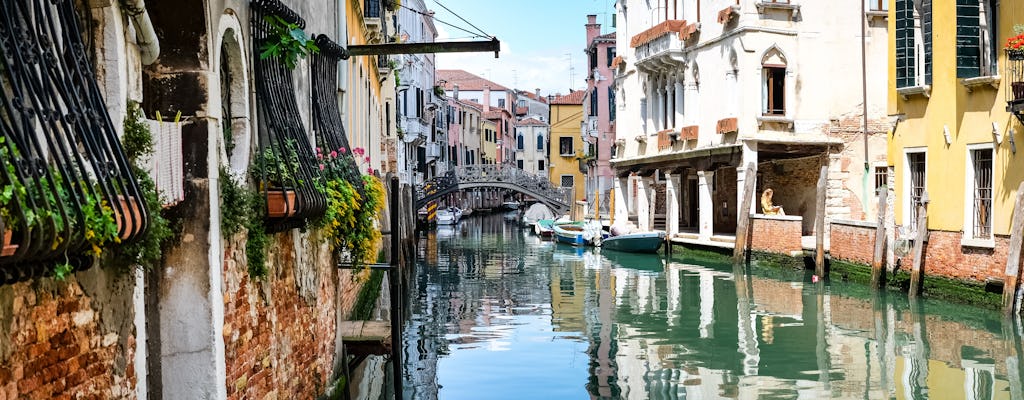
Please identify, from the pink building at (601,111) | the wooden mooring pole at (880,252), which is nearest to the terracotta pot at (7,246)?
the wooden mooring pole at (880,252)

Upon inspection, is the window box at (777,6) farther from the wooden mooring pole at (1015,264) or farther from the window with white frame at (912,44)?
the wooden mooring pole at (1015,264)

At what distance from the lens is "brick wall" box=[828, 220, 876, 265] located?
15.8m

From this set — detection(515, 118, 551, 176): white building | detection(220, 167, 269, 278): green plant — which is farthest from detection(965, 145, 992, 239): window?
detection(515, 118, 551, 176): white building

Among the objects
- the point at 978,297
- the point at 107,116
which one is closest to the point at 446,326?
the point at 978,297

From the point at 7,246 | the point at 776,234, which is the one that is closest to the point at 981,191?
the point at 776,234

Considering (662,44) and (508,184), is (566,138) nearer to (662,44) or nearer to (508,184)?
(508,184)

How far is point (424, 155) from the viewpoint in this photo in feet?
150

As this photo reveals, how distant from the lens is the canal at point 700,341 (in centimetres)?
922

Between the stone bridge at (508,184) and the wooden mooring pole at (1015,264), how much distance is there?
27.4 meters

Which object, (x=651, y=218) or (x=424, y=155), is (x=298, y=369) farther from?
(x=424, y=155)

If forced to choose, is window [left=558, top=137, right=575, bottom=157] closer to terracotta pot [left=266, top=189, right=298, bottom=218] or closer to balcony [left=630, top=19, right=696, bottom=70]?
balcony [left=630, top=19, right=696, bottom=70]

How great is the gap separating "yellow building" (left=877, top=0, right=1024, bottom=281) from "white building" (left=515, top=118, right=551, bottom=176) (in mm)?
59234

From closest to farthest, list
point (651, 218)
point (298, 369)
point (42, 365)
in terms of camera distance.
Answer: point (42, 365)
point (298, 369)
point (651, 218)

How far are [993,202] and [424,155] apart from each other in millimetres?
34604
